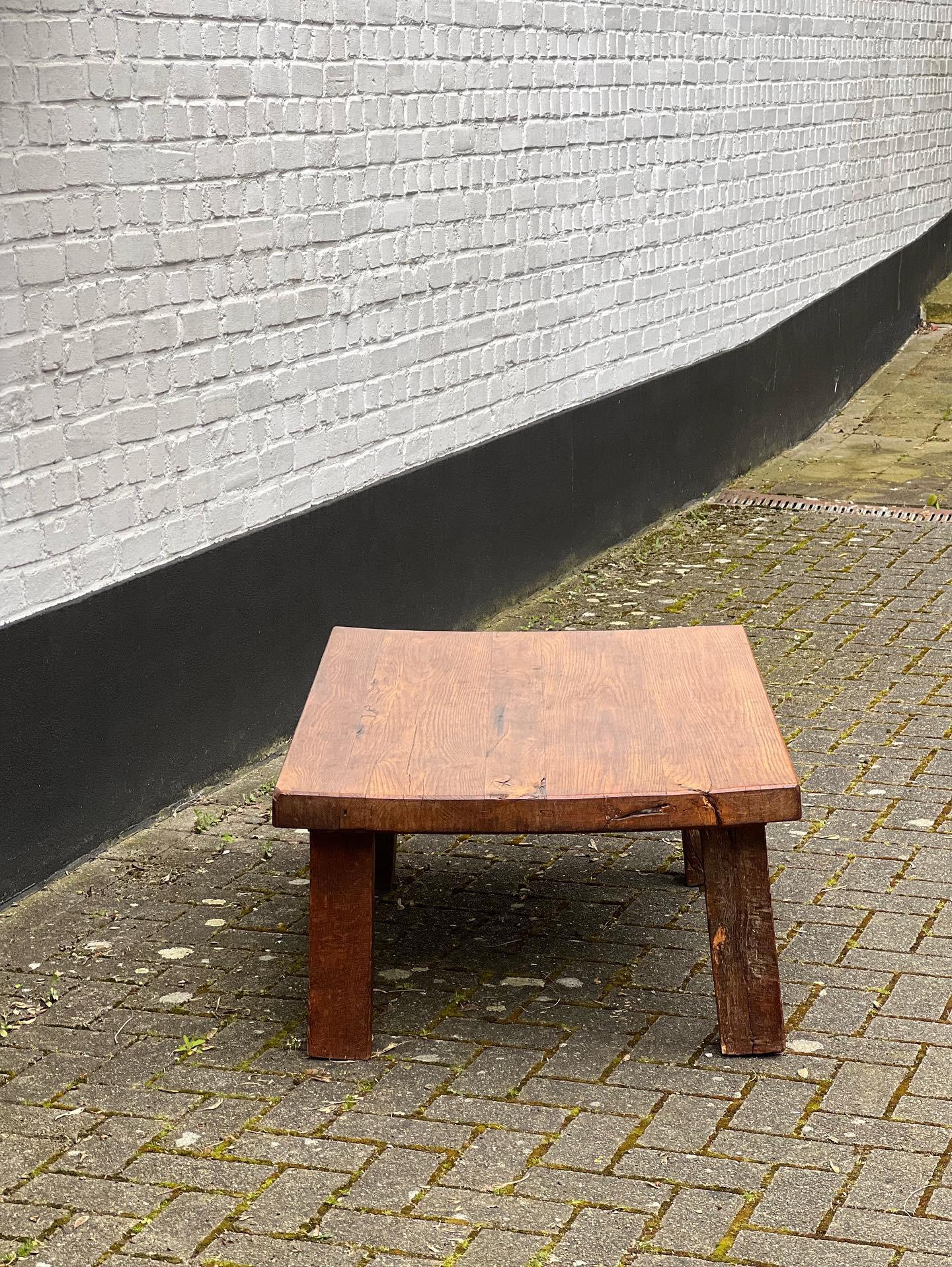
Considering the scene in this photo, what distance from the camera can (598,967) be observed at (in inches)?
167

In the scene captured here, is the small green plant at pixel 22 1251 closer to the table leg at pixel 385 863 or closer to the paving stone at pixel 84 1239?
the paving stone at pixel 84 1239

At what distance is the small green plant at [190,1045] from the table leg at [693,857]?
1396 mm

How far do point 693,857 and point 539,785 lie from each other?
1.11 m

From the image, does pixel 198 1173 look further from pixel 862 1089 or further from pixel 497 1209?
pixel 862 1089

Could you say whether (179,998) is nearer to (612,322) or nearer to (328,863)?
(328,863)

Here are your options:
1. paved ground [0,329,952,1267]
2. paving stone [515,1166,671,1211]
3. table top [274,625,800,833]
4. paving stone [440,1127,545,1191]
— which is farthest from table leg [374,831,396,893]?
paving stone [515,1166,671,1211]

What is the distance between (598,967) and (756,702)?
0.74m

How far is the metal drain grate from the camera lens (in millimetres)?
8828

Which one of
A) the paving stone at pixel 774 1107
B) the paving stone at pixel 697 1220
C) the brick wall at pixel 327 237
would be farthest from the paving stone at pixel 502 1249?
the brick wall at pixel 327 237

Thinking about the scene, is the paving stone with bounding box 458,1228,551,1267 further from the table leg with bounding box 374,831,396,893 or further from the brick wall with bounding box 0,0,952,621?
the brick wall with bounding box 0,0,952,621

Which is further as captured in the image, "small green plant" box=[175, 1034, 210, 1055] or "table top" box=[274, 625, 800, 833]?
"small green plant" box=[175, 1034, 210, 1055]

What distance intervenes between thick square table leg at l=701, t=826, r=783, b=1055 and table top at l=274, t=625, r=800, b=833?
0.13 meters

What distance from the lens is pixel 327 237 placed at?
5.85 meters

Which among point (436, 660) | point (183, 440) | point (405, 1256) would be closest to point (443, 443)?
point (183, 440)
